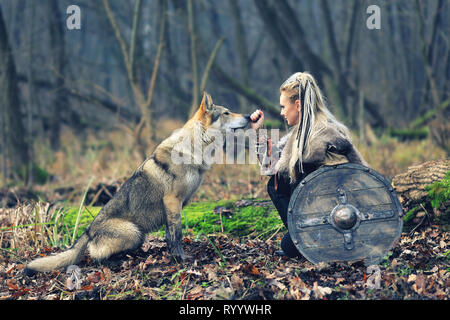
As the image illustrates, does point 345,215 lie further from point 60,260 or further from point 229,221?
point 60,260

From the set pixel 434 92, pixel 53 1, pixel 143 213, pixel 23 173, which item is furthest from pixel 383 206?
pixel 53 1

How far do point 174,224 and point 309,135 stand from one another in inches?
74.5

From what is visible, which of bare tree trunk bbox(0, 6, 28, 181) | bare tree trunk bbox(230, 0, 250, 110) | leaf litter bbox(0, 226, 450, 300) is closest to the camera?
leaf litter bbox(0, 226, 450, 300)

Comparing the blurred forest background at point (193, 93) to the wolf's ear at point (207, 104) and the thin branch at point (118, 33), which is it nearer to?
the thin branch at point (118, 33)

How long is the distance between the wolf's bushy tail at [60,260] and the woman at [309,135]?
2421mm

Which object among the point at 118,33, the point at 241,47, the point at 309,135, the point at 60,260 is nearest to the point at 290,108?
the point at 309,135

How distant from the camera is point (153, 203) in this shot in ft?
15.6

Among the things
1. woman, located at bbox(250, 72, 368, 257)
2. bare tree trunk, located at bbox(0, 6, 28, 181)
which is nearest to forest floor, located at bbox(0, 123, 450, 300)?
woman, located at bbox(250, 72, 368, 257)

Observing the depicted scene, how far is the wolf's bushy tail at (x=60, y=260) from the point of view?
436 cm

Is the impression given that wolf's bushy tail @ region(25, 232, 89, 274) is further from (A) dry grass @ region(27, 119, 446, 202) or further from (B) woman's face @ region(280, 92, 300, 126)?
(A) dry grass @ region(27, 119, 446, 202)

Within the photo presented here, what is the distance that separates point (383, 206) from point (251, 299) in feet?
4.86

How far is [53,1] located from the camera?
1370 centimetres

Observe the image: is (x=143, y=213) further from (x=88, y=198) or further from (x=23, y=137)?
(x=23, y=137)

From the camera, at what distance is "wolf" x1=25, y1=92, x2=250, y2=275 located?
4551 mm
